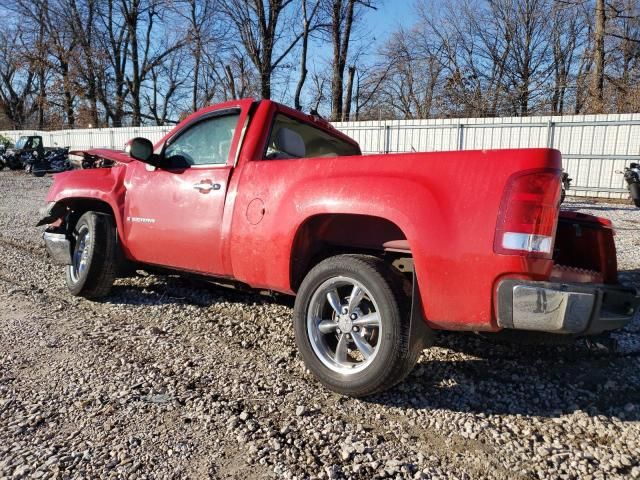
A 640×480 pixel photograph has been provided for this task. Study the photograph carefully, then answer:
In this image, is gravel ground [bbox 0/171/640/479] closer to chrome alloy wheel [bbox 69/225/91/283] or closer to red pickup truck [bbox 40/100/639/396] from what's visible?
red pickup truck [bbox 40/100/639/396]

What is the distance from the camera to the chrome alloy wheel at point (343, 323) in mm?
2787

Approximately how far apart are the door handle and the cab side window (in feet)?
0.63

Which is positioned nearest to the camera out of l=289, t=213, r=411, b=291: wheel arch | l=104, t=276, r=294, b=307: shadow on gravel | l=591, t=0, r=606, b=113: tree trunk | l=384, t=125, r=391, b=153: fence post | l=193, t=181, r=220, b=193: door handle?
l=289, t=213, r=411, b=291: wheel arch

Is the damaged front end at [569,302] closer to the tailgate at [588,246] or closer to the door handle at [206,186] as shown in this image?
the tailgate at [588,246]

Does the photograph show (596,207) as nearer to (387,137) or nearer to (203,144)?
(387,137)

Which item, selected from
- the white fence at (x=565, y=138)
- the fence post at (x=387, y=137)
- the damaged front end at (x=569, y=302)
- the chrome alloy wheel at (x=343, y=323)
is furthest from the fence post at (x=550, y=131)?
the chrome alloy wheel at (x=343, y=323)

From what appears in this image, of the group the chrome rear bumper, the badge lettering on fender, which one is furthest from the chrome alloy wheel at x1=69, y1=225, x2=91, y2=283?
the chrome rear bumper

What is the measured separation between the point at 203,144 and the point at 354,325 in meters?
2.03

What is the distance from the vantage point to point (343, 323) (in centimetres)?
286

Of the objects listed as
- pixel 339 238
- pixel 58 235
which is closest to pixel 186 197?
pixel 339 238

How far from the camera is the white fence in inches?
567

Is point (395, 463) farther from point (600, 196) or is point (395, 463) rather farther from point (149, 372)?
point (600, 196)

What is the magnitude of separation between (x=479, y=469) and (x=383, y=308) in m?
0.88

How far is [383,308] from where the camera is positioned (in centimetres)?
262
